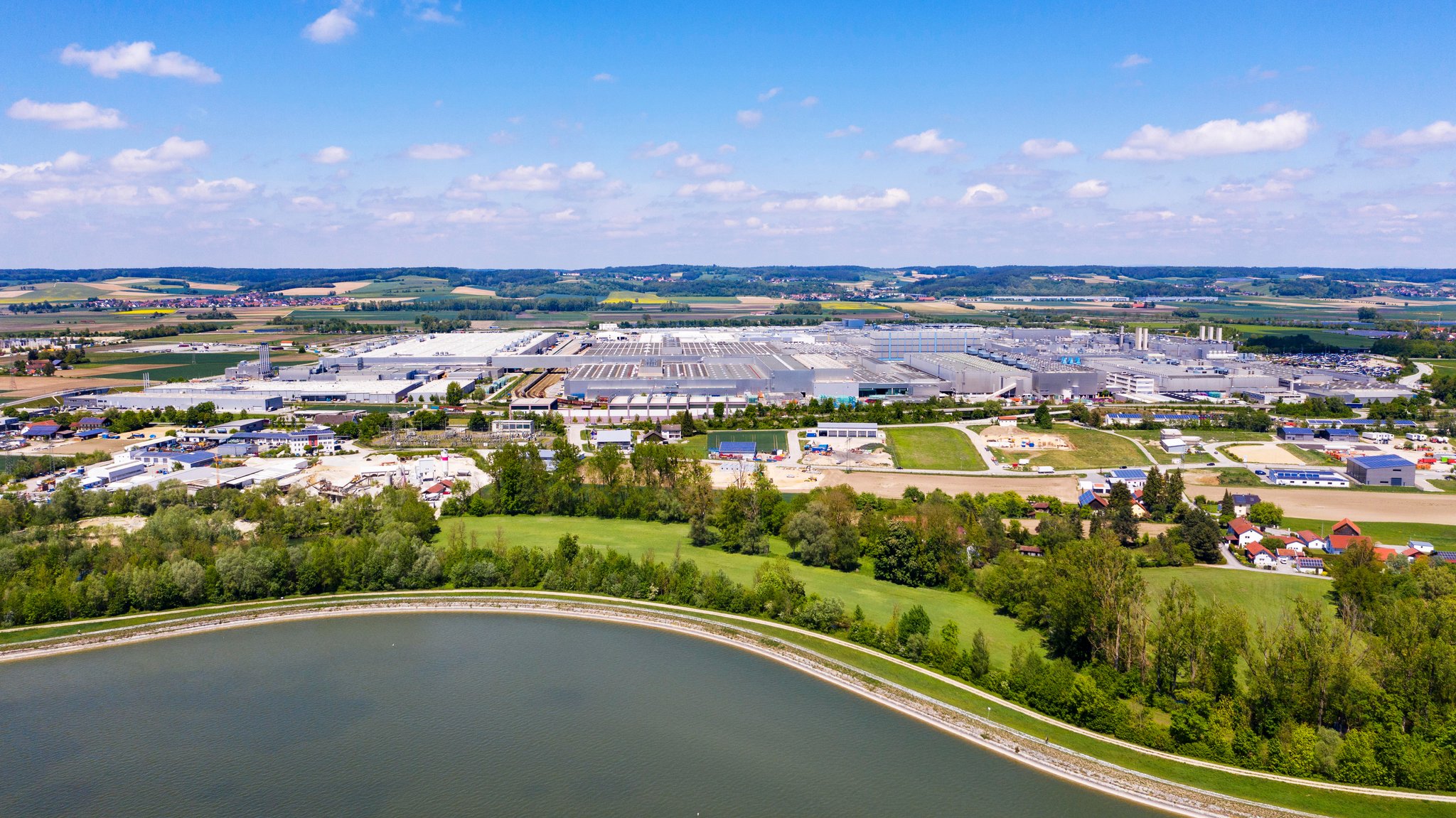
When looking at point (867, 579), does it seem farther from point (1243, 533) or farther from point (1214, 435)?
point (1214, 435)

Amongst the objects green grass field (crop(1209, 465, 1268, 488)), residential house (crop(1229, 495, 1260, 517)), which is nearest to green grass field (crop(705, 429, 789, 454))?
green grass field (crop(1209, 465, 1268, 488))

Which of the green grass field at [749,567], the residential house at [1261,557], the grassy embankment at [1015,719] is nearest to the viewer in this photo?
the grassy embankment at [1015,719]

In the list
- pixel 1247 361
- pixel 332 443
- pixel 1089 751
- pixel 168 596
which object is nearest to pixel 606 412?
pixel 332 443

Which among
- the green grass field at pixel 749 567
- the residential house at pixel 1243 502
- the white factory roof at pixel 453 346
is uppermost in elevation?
the white factory roof at pixel 453 346

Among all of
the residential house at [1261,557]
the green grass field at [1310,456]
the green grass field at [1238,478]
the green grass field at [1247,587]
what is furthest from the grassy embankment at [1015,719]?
the green grass field at [1310,456]

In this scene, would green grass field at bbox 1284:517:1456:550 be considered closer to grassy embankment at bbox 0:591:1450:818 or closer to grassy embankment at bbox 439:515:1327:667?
grassy embankment at bbox 439:515:1327:667

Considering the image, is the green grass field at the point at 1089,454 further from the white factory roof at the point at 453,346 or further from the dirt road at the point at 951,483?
the white factory roof at the point at 453,346

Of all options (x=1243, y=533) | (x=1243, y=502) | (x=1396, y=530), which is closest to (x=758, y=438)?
(x=1243, y=502)
